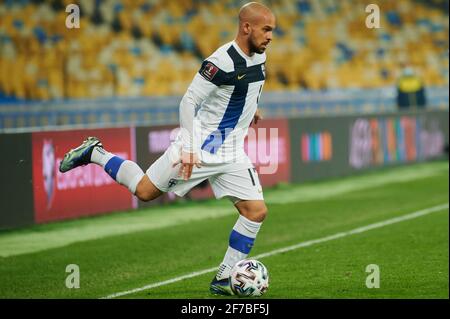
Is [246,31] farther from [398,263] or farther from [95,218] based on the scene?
[95,218]

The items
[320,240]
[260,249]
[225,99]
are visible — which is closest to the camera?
[225,99]

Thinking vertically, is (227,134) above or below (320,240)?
above

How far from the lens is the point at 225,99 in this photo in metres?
7.08

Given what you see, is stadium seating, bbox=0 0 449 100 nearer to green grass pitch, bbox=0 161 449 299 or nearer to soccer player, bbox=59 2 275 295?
green grass pitch, bbox=0 161 449 299

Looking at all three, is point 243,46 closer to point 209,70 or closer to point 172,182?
point 209,70

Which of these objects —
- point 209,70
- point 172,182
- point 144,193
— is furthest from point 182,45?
point 209,70

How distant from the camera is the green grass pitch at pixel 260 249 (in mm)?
7652

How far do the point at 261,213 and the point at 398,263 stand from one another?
2.13 m

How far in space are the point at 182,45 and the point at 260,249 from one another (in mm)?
13888

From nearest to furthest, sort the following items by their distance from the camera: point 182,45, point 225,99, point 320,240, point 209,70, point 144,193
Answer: point 209,70
point 225,99
point 144,193
point 320,240
point 182,45

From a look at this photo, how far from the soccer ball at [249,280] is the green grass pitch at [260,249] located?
0.83ft

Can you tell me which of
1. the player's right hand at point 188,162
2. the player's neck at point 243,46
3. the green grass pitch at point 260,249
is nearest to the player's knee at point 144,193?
the player's right hand at point 188,162
